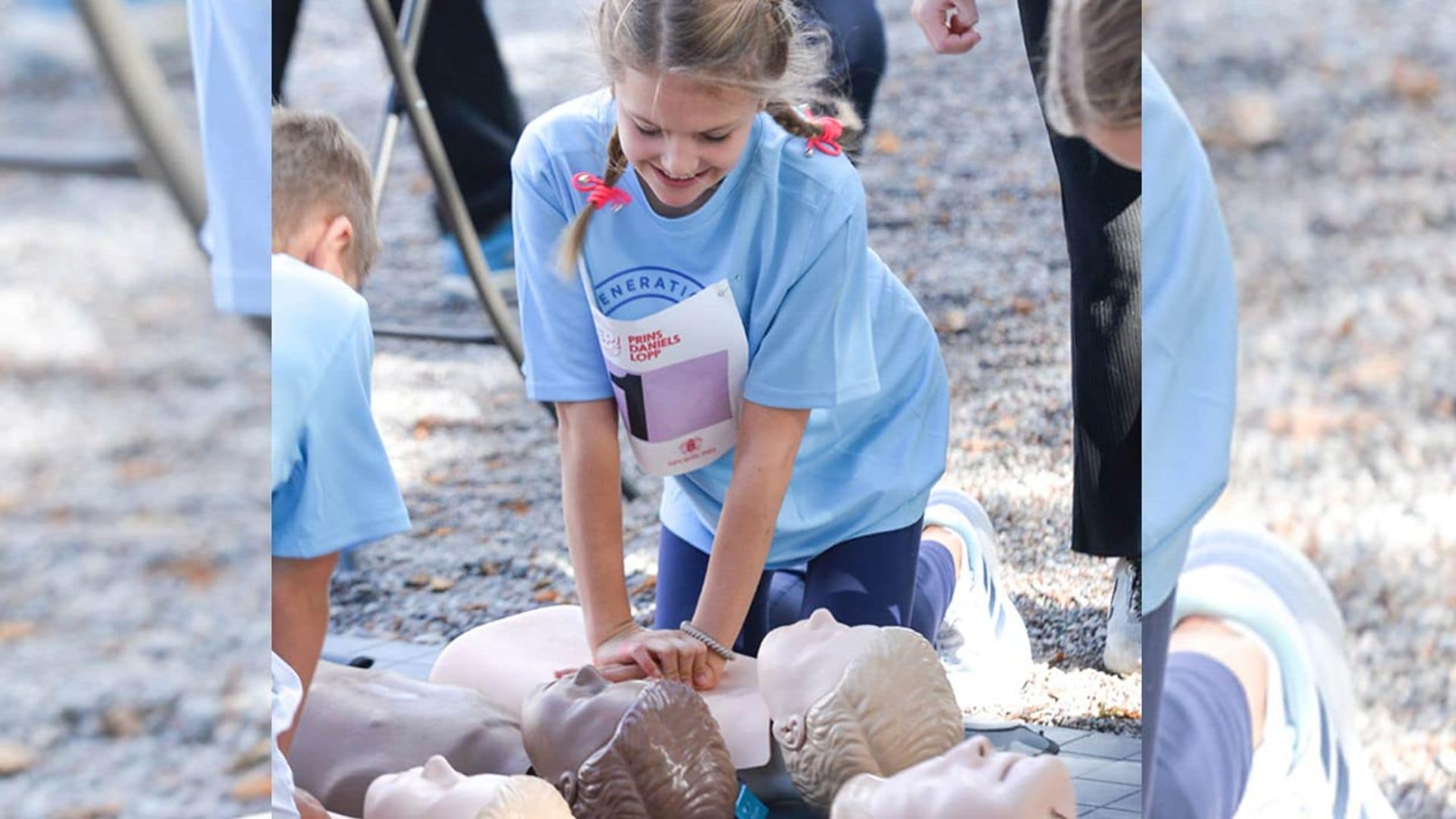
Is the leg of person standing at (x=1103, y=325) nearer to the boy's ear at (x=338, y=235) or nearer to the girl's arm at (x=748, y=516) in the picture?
the girl's arm at (x=748, y=516)

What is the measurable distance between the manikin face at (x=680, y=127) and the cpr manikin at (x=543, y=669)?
45 centimetres

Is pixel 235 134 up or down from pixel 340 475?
up

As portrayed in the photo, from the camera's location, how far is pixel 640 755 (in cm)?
138

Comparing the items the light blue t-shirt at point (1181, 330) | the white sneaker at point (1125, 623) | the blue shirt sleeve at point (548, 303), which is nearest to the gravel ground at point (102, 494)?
the blue shirt sleeve at point (548, 303)

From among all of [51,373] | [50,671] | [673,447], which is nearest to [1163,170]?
[673,447]

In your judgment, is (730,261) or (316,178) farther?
(730,261)

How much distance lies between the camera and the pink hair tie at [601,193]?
1545mm

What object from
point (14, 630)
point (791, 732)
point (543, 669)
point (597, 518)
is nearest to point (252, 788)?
point (543, 669)

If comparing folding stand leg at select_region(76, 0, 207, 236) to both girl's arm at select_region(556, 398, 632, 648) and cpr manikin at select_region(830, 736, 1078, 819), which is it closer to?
girl's arm at select_region(556, 398, 632, 648)

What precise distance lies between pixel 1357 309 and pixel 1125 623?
0.71m

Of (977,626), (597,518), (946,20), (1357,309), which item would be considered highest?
(946,20)

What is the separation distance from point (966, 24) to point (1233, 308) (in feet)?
2.01

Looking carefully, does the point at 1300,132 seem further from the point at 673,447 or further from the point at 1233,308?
the point at 673,447

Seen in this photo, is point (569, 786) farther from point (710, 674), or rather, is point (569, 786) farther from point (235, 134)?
point (235, 134)
